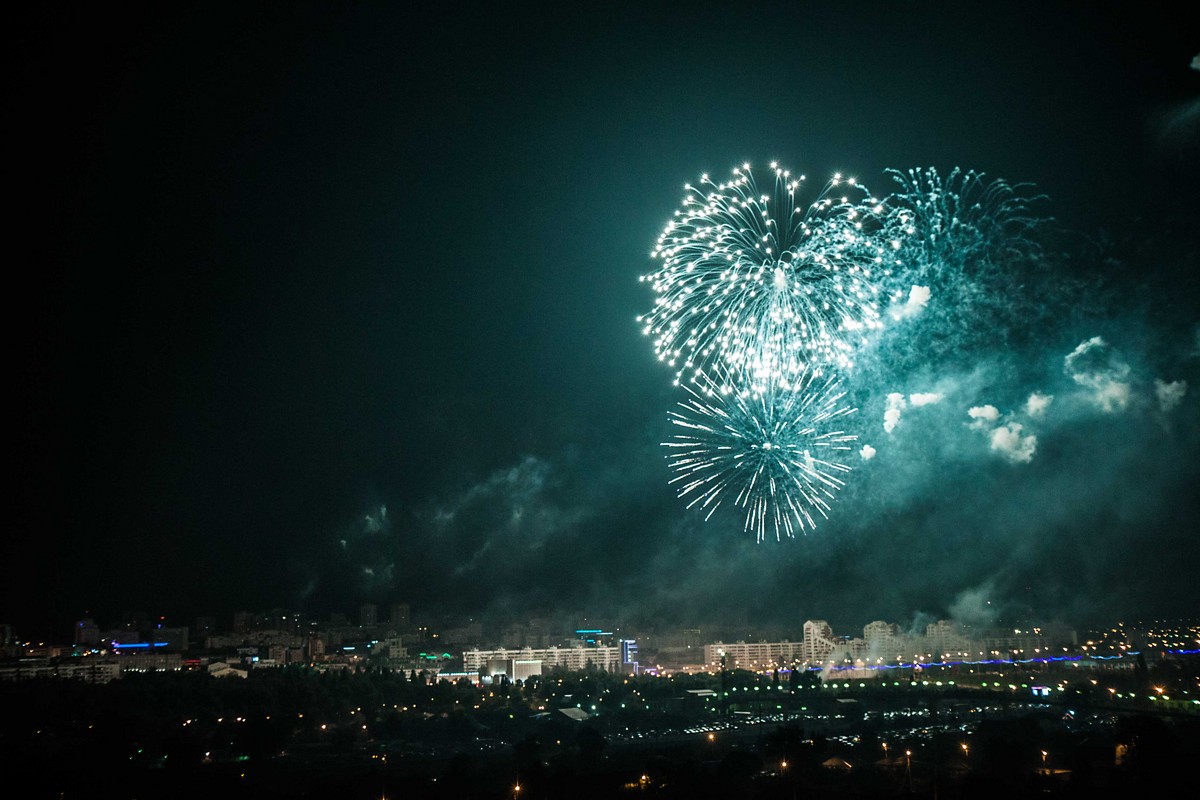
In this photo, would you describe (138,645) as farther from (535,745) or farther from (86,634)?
(535,745)

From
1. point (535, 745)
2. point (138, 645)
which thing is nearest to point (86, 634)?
point (138, 645)

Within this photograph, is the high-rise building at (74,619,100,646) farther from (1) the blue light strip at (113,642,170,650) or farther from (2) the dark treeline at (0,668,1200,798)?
(2) the dark treeline at (0,668,1200,798)

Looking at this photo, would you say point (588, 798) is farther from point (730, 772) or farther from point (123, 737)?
point (123, 737)

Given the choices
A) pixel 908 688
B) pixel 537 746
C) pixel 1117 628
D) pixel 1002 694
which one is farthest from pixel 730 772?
pixel 1117 628

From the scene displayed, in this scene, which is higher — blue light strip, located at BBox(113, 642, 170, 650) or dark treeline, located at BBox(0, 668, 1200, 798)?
dark treeline, located at BBox(0, 668, 1200, 798)

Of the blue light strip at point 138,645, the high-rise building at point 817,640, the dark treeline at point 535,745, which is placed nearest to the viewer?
the dark treeline at point 535,745

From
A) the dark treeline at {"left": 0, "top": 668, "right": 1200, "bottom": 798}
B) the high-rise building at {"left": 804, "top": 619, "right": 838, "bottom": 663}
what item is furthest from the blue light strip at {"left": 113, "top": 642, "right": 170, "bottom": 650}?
the high-rise building at {"left": 804, "top": 619, "right": 838, "bottom": 663}

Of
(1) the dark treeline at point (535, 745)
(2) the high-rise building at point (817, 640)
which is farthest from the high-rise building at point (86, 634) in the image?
(2) the high-rise building at point (817, 640)

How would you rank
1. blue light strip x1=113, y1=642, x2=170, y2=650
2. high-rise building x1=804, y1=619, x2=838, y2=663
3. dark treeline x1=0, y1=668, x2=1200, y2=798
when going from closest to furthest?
dark treeline x1=0, y1=668, x2=1200, y2=798 → blue light strip x1=113, y1=642, x2=170, y2=650 → high-rise building x1=804, y1=619, x2=838, y2=663

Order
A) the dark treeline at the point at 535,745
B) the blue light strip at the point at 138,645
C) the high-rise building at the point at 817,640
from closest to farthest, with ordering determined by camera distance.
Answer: the dark treeline at the point at 535,745
the blue light strip at the point at 138,645
the high-rise building at the point at 817,640

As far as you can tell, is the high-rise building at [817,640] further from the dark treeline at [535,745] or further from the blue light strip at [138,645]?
the blue light strip at [138,645]

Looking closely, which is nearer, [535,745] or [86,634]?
[535,745]
